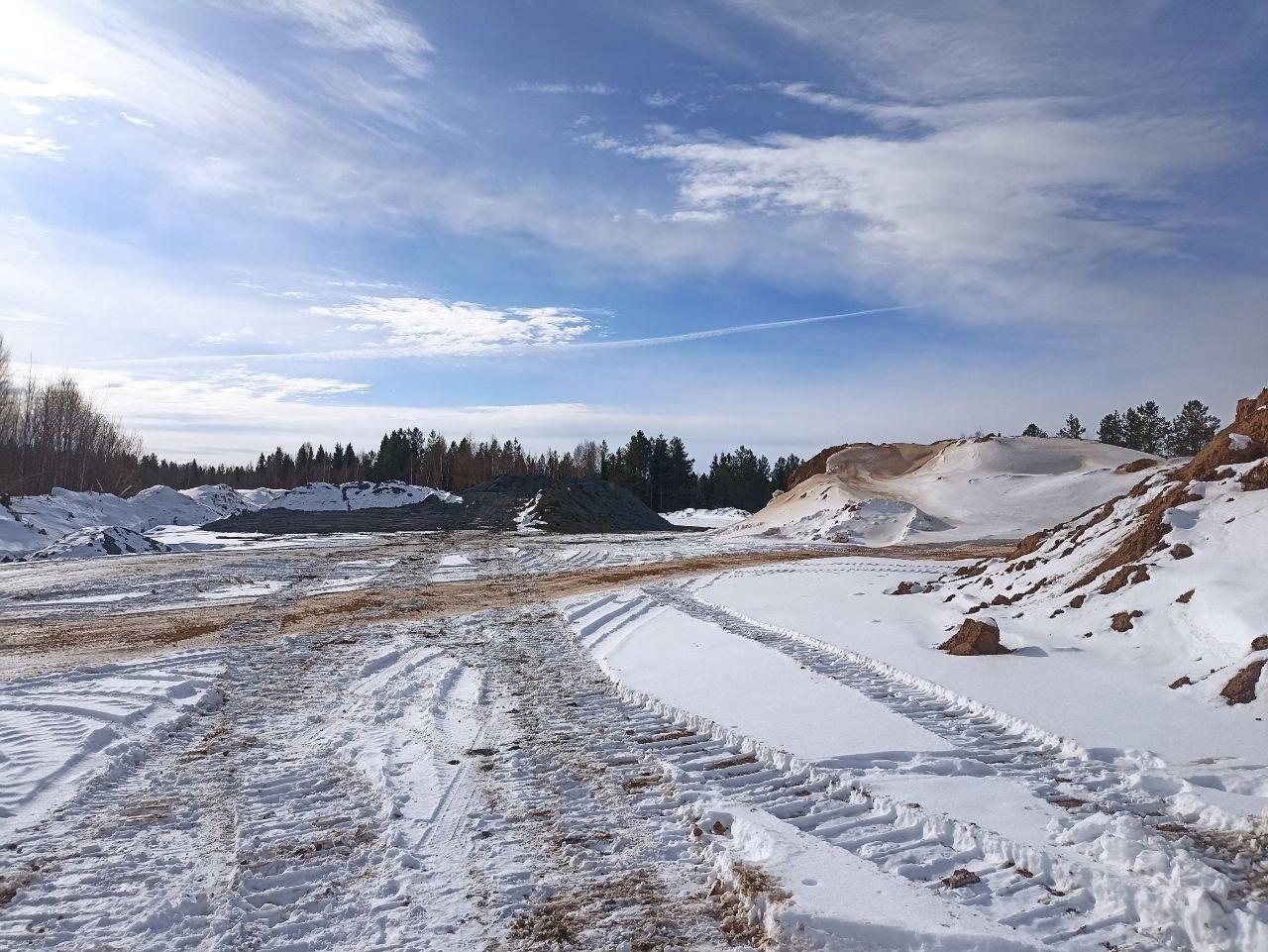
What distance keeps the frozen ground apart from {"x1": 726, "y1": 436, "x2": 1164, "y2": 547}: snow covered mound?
1901 centimetres

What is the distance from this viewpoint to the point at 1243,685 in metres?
5.55

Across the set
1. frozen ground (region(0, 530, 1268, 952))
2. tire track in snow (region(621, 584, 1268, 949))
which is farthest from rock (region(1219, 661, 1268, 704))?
tire track in snow (region(621, 584, 1268, 949))

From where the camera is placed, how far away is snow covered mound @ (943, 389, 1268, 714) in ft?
20.2

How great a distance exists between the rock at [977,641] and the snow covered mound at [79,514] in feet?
91.6

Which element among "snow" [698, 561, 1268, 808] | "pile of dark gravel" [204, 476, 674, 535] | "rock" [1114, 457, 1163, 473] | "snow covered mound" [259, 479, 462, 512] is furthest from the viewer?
"snow covered mound" [259, 479, 462, 512]

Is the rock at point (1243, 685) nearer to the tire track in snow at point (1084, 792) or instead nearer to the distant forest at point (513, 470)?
the tire track in snow at point (1084, 792)

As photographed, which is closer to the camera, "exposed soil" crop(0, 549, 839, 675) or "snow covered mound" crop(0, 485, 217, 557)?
"exposed soil" crop(0, 549, 839, 675)

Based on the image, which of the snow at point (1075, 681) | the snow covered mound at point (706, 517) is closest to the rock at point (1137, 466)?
the snow at point (1075, 681)

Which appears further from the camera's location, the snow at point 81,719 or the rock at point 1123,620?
the rock at point 1123,620

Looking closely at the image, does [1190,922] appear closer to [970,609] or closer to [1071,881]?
[1071,881]

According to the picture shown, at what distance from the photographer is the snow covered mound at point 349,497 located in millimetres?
54844

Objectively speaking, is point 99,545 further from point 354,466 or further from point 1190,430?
point 354,466

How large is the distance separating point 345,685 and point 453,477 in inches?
3337

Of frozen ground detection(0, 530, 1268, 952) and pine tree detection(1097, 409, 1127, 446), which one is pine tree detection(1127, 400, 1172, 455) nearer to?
pine tree detection(1097, 409, 1127, 446)
